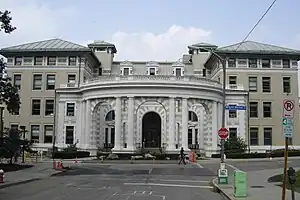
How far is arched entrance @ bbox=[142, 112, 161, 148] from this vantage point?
223 ft

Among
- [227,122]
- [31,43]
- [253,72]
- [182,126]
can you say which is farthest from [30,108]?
[253,72]

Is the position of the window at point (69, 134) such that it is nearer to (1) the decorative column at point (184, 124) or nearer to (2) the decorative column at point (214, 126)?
(1) the decorative column at point (184, 124)

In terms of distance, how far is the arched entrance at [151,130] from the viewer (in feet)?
223

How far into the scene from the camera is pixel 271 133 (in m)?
69.0

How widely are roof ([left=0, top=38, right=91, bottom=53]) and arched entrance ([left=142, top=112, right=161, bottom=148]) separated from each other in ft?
45.5

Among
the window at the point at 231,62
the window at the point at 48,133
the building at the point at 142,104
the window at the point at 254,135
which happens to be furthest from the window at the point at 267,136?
the window at the point at 48,133

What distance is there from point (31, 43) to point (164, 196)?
59519 mm

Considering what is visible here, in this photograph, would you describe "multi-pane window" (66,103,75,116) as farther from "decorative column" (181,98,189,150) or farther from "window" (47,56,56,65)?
"decorative column" (181,98,189,150)

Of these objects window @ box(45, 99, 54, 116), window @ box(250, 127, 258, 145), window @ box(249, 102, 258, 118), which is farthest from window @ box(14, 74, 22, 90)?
window @ box(250, 127, 258, 145)

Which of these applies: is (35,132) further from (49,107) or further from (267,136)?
(267,136)

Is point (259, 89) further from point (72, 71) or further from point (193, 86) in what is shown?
point (72, 71)

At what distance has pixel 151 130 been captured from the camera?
229ft

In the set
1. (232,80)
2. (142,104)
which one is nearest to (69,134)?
(142,104)

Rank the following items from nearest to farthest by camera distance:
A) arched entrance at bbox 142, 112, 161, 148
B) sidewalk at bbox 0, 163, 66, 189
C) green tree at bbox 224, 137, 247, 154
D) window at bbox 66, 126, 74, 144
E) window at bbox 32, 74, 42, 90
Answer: sidewalk at bbox 0, 163, 66, 189 → green tree at bbox 224, 137, 247, 154 → window at bbox 66, 126, 74, 144 → arched entrance at bbox 142, 112, 161, 148 → window at bbox 32, 74, 42, 90
